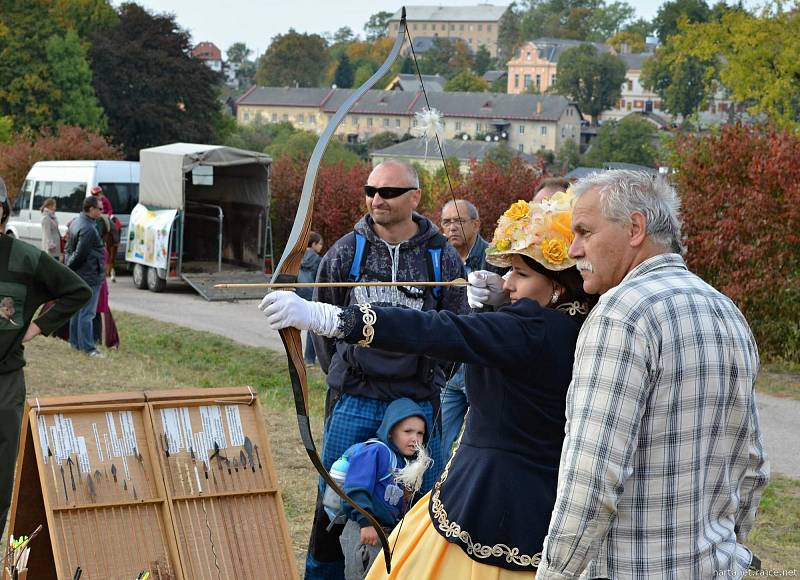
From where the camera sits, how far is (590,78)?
138m

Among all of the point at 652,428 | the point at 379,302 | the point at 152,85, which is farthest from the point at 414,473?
the point at 152,85

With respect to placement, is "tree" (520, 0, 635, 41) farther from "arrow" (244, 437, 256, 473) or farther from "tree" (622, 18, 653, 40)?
"arrow" (244, 437, 256, 473)

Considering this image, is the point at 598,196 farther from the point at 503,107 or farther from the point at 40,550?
the point at 503,107

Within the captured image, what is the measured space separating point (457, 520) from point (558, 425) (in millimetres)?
404

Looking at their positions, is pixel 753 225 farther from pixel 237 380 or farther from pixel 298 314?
pixel 298 314

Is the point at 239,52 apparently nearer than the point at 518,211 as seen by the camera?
No

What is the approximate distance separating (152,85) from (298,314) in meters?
45.9

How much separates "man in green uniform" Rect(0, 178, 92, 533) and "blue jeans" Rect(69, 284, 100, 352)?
7502mm

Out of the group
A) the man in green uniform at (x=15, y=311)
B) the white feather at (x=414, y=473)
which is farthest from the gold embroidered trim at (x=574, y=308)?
the man in green uniform at (x=15, y=311)

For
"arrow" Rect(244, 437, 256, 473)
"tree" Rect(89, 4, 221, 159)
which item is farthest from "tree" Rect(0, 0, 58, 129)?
"arrow" Rect(244, 437, 256, 473)

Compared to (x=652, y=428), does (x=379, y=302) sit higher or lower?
lower

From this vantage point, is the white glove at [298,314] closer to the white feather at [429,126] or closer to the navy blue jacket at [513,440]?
the navy blue jacket at [513,440]

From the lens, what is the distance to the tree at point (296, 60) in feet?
416

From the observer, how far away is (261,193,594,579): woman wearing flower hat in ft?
10.1
